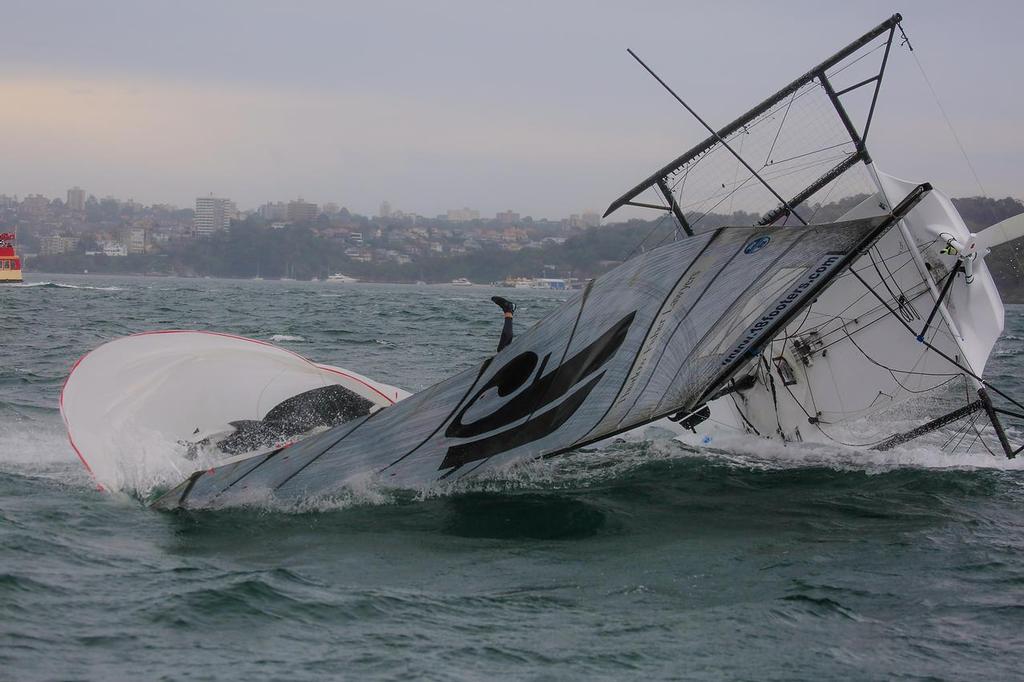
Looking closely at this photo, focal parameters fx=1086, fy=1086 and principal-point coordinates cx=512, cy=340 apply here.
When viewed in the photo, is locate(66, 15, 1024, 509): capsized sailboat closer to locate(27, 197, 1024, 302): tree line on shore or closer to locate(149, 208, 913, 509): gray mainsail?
locate(149, 208, 913, 509): gray mainsail

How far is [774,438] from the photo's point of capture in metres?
10.7

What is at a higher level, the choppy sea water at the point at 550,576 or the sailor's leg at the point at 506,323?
the sailor's leg at the point at 506,323

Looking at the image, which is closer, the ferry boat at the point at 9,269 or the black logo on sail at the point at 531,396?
the black logo on sail at the point at 531,396

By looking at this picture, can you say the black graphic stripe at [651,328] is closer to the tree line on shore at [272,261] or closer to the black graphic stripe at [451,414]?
the black graphic stripe at [451,414]

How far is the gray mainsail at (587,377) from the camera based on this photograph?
24.0 feet

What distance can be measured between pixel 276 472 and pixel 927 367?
19.9 feet

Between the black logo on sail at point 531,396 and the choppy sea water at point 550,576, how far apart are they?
0.44 metres

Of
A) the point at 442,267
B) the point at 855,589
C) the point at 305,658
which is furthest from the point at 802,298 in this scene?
the point at 442,267

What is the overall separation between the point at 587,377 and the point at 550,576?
195 centimetres

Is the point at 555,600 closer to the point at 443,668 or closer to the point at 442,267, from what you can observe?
the point at 443,668

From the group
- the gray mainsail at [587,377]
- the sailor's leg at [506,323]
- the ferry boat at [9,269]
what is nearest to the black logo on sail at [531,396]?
the gray mainsail at [587,377]

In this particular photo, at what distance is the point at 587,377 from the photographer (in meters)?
7.66

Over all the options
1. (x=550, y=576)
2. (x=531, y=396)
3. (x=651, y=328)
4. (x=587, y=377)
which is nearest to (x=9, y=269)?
(x=531, y=396)

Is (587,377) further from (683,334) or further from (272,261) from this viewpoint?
(272,261)
